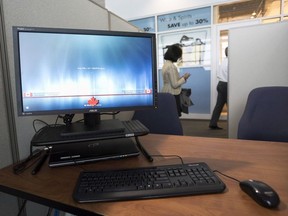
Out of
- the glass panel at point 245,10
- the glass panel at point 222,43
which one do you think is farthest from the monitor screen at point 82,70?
the glass panel at point 245,10

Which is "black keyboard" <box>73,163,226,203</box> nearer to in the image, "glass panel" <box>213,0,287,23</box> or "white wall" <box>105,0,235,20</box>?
"glass panel" <box>213,0,287,23</box>

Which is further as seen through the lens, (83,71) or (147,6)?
(147,6)

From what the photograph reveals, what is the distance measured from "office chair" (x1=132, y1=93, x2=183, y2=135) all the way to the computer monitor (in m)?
0.49

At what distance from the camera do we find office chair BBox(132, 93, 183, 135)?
4.63ft

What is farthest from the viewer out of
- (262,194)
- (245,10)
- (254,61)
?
(245,10)

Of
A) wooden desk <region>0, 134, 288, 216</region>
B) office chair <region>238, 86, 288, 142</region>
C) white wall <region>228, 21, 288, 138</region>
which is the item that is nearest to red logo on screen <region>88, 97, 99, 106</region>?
wooden desk <region>0, 134, 288, 216</region>

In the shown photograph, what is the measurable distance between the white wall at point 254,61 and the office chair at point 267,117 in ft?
2.03

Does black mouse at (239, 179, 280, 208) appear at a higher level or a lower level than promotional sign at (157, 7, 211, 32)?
lower

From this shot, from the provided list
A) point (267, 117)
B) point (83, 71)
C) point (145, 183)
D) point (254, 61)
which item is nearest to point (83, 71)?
point (83, 71)

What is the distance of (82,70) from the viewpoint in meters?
0.86

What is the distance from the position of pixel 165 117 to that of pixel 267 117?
2.00ft

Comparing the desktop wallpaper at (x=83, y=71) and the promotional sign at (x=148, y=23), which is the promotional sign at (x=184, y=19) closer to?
the promotional sign at (x=148, y=23)

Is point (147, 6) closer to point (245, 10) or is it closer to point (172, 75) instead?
point (245, 10)

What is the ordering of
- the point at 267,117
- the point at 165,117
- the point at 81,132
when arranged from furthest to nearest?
the point at 165,117 → the point at 267,117 → the point at 81,132
